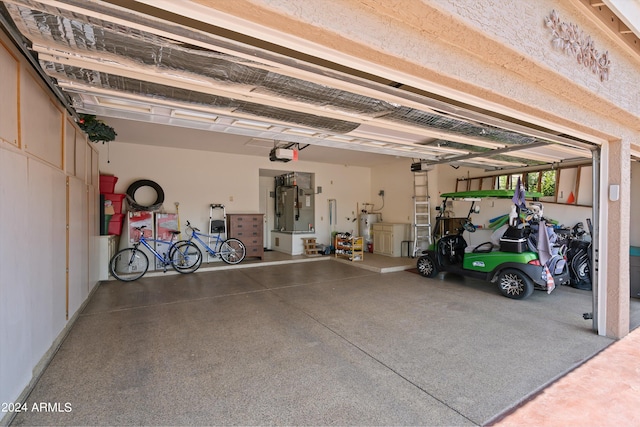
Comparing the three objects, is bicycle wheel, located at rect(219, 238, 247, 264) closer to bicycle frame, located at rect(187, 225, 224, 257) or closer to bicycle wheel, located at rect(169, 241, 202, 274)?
bicycle frame, located at rect(187, 225, 224, 257)

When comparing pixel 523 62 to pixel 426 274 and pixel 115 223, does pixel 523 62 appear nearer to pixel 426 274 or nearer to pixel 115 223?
pixel 426 274

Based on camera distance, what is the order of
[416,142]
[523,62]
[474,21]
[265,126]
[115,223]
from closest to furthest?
1. [474,21]
2. [523,62]
3. [265,126]
4. [416,142]
5. [115,223]

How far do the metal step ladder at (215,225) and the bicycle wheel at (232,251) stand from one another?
249mm

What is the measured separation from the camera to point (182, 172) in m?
7.14

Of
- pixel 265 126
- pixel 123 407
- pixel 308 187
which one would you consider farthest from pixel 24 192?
pixel 308 187

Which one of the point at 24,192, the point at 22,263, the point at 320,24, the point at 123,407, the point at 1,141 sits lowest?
the point at 123,407

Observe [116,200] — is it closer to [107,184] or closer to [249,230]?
[107,184]

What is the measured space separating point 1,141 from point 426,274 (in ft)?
20.0

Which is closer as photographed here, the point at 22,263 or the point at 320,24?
the point at 320,24

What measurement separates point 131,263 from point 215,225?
198 centimetres

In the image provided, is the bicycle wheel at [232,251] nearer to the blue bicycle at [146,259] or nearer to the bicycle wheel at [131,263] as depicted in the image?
the blue bicycle at [146,259]

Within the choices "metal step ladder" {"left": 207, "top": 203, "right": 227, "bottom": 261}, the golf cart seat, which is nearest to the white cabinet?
the golf cart seat

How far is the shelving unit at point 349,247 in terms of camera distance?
24.9 feet

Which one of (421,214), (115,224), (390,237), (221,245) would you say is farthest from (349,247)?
(115,224)
